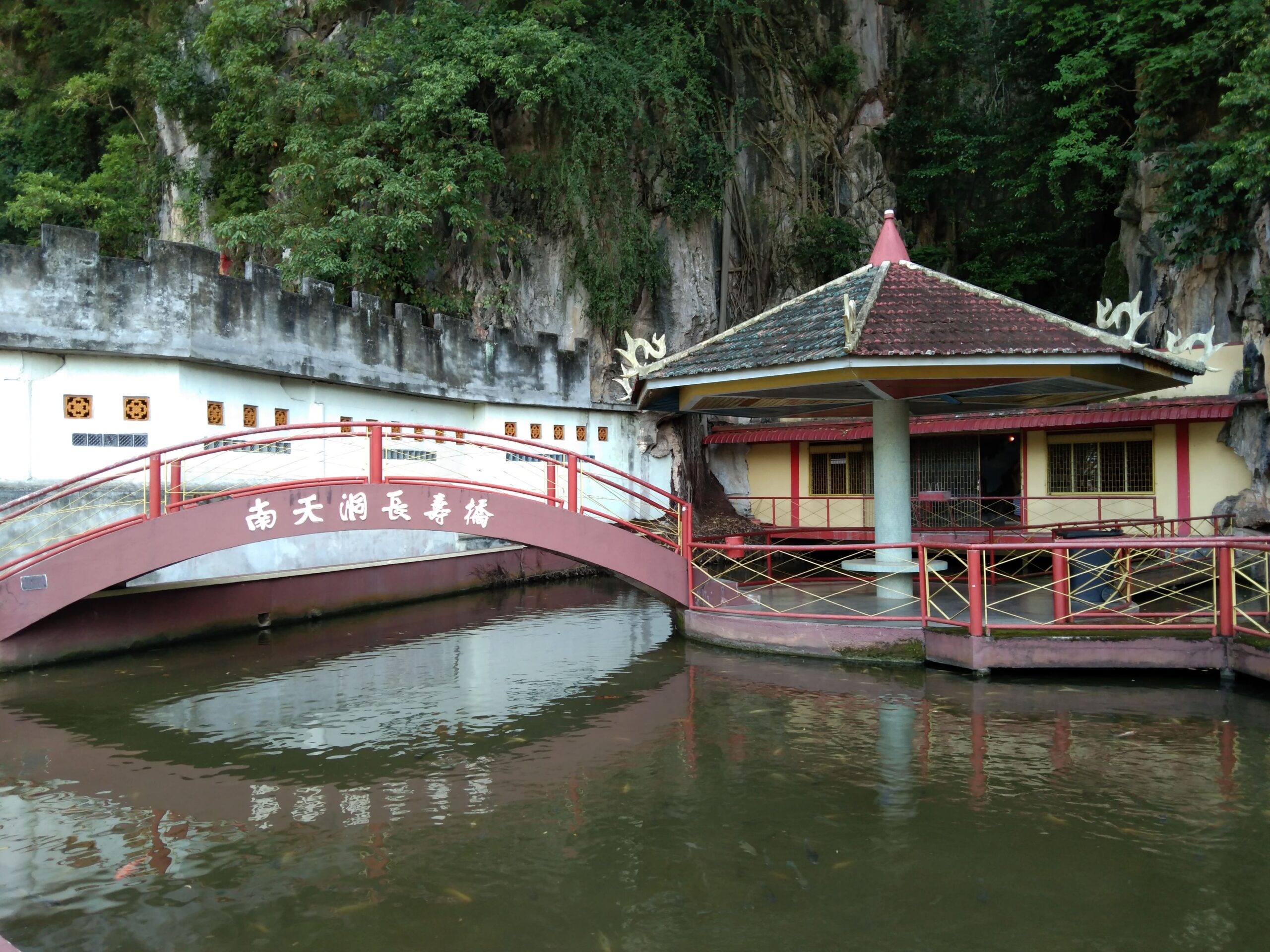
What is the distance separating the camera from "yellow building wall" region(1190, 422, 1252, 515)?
17.3 m

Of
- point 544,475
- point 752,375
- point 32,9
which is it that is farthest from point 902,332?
point 32,9

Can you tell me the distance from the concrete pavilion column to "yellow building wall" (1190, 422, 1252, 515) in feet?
26.2

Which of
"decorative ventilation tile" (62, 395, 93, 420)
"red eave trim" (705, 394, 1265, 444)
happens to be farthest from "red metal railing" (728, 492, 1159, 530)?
"decorative ventilation tile" (62, 395, 93, 420)

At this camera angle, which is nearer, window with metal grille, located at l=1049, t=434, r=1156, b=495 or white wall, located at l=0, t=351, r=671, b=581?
white wall, located at l=0, t=351, r=671, b=581

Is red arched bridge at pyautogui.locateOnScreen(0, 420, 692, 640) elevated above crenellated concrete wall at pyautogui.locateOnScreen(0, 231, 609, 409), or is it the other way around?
crenellated concrete wall at pyautogui.locateOnScreen(0, 231, 609, 409)

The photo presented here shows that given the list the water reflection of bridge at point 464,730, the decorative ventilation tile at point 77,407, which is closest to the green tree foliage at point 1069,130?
the water reflection of bridge at point 464,730

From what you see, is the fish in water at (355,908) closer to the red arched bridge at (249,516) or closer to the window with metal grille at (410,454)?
the red arched bridge at (249,516)

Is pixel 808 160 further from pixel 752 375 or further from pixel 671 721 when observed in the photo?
pixel 671 721

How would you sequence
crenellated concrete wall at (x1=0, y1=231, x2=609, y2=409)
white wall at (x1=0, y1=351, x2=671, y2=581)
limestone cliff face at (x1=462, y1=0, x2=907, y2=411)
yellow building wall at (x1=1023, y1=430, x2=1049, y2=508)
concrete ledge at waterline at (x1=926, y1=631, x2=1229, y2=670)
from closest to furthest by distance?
1. concrete ledge at waterline at (x1=926, y1=631, x2=1229, y2=670)
2. crenellated concrete wall at (x1=0, y1=231, x2=609, y2=409)
3. white wall at (x1=0, y1=351, x2=671, y2=581)
4. yellow building wall at (x1=1023, y1=430, x2=1049, y2=508)
5. limestone cliff face at (x1=462, y1=0, x2=907, y2=411)

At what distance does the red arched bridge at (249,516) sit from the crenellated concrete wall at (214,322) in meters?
1.53

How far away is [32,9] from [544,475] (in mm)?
21079

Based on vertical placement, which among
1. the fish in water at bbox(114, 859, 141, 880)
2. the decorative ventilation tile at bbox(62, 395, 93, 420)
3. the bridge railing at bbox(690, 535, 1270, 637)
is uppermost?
the decorative ventilation tile at bbox(62, 395, 93, 420)

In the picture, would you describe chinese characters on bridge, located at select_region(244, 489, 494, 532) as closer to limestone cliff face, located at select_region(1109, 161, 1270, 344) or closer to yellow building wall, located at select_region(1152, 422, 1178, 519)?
yellow building wall, located at select_region(1152, 422, 1178, 519)

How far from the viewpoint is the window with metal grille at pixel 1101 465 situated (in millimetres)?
18297
